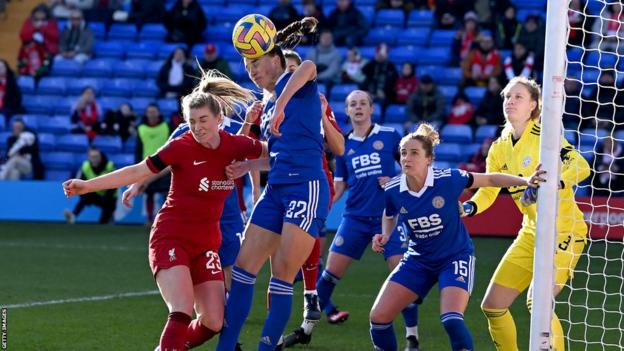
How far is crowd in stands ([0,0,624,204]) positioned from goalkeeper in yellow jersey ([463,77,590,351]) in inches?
401

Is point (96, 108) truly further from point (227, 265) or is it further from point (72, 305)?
point (227, 265)

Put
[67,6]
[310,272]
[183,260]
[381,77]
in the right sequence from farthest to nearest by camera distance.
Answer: [67,6] < [381,77] < [310,272] < [183,260]

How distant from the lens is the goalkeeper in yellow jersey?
7746mm

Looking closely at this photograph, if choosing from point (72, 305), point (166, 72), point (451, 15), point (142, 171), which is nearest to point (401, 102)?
point (451, 15)

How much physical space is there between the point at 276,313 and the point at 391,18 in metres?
15.8

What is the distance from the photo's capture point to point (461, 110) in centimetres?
2022

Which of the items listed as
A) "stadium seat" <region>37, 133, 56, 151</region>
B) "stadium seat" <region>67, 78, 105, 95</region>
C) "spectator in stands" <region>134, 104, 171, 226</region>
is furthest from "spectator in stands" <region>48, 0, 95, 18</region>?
"spectator in stands" <region>134, 104, 171, 226</region>

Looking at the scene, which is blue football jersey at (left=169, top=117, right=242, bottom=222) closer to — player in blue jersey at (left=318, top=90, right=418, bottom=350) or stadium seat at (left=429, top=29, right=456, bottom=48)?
player in blue jersey at (left=318, top=90, right=418, bottom=350)

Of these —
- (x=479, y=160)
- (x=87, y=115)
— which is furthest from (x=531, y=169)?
(x=87, y=115)

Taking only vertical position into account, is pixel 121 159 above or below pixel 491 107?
below

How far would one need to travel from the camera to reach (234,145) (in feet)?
24.9

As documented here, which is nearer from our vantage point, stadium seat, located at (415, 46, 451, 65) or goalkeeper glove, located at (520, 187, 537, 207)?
goalkeeper glove, located at (520, 187, 537, 207)

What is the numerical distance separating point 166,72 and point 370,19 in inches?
168

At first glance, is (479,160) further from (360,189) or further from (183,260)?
(183,260)
